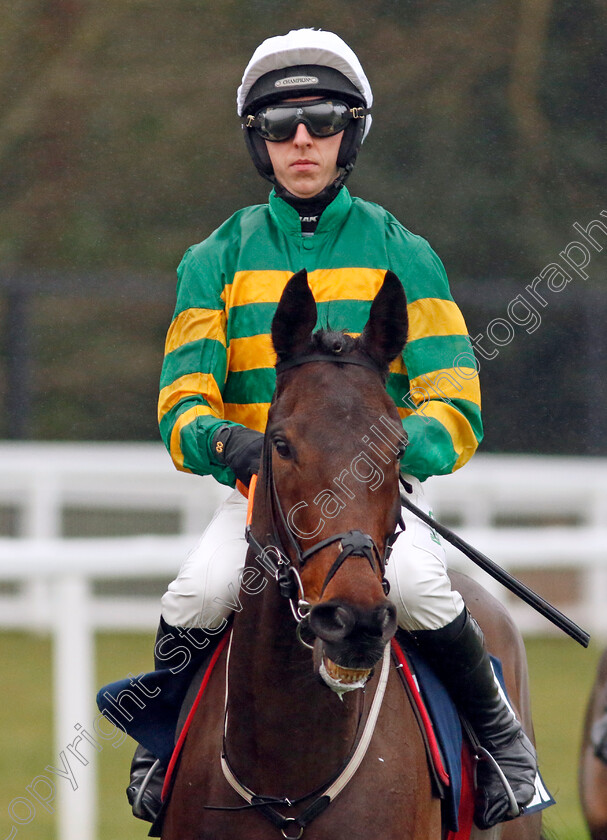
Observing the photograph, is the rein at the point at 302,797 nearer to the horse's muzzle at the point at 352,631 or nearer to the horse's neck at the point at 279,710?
the horse's neck at the point at 279,710

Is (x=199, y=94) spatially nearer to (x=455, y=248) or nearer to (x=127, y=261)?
(x=127, y=261)

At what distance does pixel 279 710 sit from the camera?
9.59 feet

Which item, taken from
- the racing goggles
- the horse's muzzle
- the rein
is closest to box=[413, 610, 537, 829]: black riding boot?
the rein

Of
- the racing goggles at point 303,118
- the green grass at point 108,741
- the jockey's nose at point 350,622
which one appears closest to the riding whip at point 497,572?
the jockey's nose at point 350,622

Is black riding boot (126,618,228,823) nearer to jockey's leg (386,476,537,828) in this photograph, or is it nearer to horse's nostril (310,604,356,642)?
jockey's leg (386,476,537,828)

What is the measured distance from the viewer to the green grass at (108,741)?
18.8ft

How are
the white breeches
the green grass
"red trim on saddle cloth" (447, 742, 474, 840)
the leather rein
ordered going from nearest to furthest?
the leather rein → the white breeches → "red trim on saddle cloth" (447, 742, 474, 840) → the green grass

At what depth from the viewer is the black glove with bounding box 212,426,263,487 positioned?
3.00 metres

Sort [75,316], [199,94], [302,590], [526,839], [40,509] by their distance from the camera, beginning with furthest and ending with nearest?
[199,94]
[75,316]
[40,509]
[526,839]
[302,590]

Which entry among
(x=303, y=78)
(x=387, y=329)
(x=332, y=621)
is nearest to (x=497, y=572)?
(x=387, y=329)

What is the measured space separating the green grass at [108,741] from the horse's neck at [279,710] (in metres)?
1.68

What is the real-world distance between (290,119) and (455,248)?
10.9 m

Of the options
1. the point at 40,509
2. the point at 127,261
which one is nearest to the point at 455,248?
the point at 127,261

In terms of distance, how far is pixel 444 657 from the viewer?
10.8 ft
